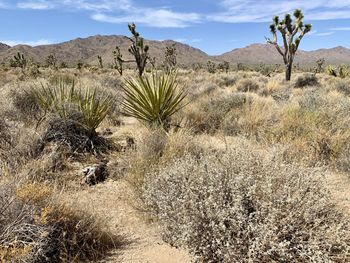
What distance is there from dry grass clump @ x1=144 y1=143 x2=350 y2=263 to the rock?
6.01 feet

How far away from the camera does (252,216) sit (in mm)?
3393

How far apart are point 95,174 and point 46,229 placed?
2.36 metres

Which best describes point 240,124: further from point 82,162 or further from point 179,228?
point 179,228

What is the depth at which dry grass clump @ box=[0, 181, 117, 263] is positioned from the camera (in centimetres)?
301

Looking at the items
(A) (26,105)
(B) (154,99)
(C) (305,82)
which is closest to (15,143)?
(B) (154,99)

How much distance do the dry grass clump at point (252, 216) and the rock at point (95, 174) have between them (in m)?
1.83

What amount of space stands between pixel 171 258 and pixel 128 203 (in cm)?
140

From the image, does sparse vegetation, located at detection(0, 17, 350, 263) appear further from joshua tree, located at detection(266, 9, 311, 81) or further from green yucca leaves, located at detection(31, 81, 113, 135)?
joshua tree, located at detection(266, 9, 311, 81)

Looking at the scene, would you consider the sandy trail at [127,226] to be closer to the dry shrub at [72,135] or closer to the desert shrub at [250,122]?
the dry shrub at [72,135]

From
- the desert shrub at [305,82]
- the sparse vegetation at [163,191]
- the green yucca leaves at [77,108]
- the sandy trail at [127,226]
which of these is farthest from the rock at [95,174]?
the desert shrub at [305,82]

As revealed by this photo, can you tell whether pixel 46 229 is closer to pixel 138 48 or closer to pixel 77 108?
pixel 77 108

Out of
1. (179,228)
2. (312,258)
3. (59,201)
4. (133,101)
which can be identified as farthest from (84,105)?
(312,258)

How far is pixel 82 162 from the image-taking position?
622 centimetres

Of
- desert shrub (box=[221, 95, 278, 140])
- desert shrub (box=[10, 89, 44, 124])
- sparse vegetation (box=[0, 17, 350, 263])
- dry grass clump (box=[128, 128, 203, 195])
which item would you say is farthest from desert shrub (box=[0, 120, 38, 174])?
desert shrub (box=[221, 95, 278, 140])
